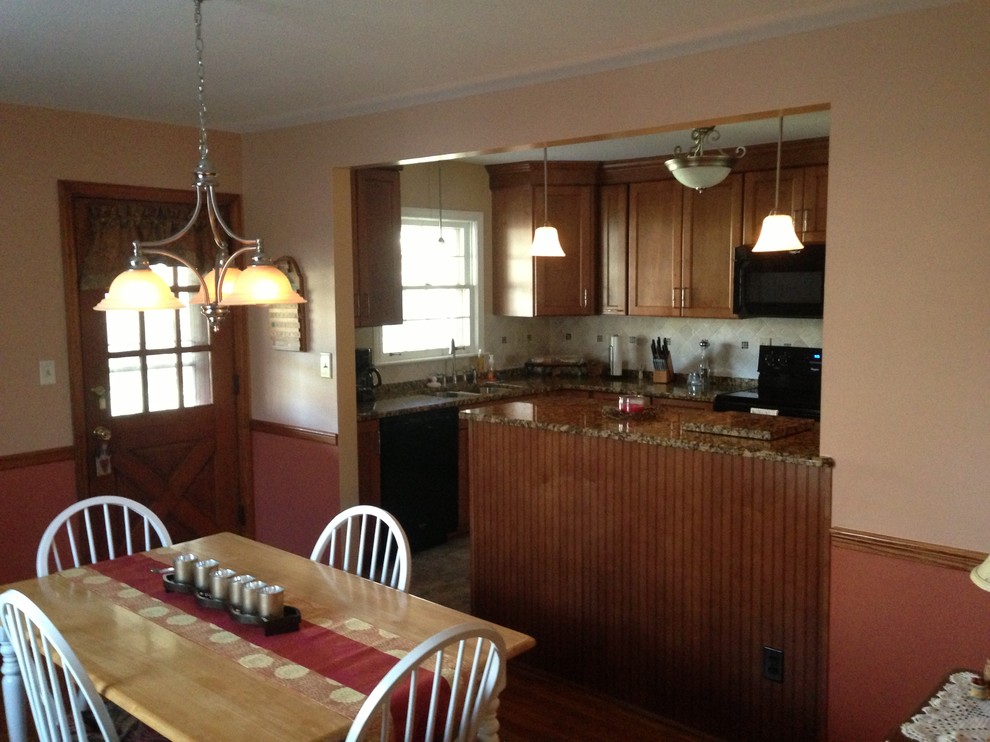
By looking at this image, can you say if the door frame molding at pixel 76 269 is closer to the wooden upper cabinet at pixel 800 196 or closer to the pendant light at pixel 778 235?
the pendant light at pixel 778 235

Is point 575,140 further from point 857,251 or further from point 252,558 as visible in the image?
point 252,558

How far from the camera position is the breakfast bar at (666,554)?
2.78 m

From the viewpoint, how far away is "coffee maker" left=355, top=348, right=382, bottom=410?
4.91 meters

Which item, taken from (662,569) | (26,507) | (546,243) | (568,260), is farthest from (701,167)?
(26,507)

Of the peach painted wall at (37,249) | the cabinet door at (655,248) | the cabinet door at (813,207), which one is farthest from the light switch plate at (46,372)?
the cabinet door at (813,207)

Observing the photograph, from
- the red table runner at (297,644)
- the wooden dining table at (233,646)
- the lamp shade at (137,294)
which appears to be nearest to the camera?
the wooden dining table at (233,646)

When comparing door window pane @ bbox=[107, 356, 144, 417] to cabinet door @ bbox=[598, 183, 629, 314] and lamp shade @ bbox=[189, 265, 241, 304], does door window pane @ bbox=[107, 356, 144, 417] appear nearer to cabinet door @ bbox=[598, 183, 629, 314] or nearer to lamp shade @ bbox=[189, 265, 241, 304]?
lamp shade @ bbox=[189, 265, 241, 304]

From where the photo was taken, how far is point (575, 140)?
323cm

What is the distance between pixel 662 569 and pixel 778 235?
128cm

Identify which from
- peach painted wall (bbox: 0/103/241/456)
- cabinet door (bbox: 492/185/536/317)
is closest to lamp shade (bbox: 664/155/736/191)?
cabinet door (bbox: 492/185/536/317)

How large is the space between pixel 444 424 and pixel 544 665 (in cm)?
185

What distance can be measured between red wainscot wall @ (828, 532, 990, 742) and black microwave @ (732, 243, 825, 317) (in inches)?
102

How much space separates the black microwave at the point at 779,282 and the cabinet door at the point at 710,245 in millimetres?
90

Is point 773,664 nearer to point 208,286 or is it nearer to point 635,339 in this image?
point 208,286
